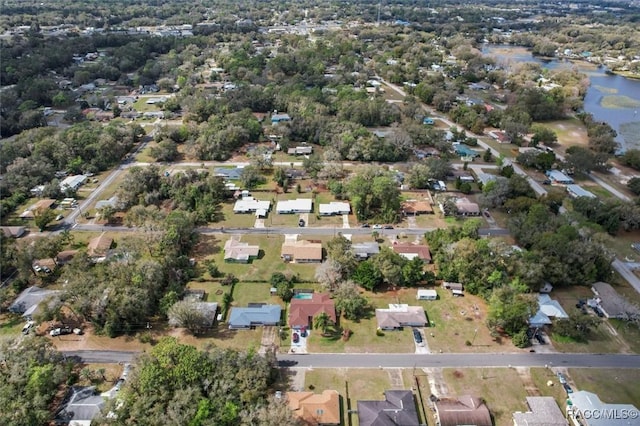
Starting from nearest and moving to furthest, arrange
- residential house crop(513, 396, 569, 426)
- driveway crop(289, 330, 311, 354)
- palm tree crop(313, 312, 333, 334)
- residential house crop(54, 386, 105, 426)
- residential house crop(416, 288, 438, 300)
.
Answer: residential house crop(54, 386, 105, 426), residential house crop(513, 396, 569, 426), driveway crop(289, 330, 311, 354), palm tree crop(313, 312, 333, 334), residential house crop(416, 288, 438, 300)

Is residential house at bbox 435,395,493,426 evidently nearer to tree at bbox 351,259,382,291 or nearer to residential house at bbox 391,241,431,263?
tree at bbox 351,259,382,291

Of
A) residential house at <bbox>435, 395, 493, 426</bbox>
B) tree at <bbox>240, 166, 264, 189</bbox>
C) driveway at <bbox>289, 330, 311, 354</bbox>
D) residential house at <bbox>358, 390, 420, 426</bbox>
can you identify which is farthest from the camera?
tree at <bbox>240, 166, 264, 189</bbox>

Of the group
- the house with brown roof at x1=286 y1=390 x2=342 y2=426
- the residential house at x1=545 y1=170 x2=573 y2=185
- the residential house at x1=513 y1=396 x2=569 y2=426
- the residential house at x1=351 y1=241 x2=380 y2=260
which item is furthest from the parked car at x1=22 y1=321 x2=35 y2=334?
the residential house at x1=545 y1=170 x2=573 y2=185

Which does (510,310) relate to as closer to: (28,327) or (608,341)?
(608,341)

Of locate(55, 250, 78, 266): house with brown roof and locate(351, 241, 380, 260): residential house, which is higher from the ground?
locate(351, 241, 380, 260): residential house

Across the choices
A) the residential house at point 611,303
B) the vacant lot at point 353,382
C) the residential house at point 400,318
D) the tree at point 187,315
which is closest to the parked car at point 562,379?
the residential house at point 611,303

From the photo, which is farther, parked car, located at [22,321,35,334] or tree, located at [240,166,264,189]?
tree, located at [240,166,264,189]

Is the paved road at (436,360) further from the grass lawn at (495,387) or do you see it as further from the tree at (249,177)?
the tree at (249,177)
